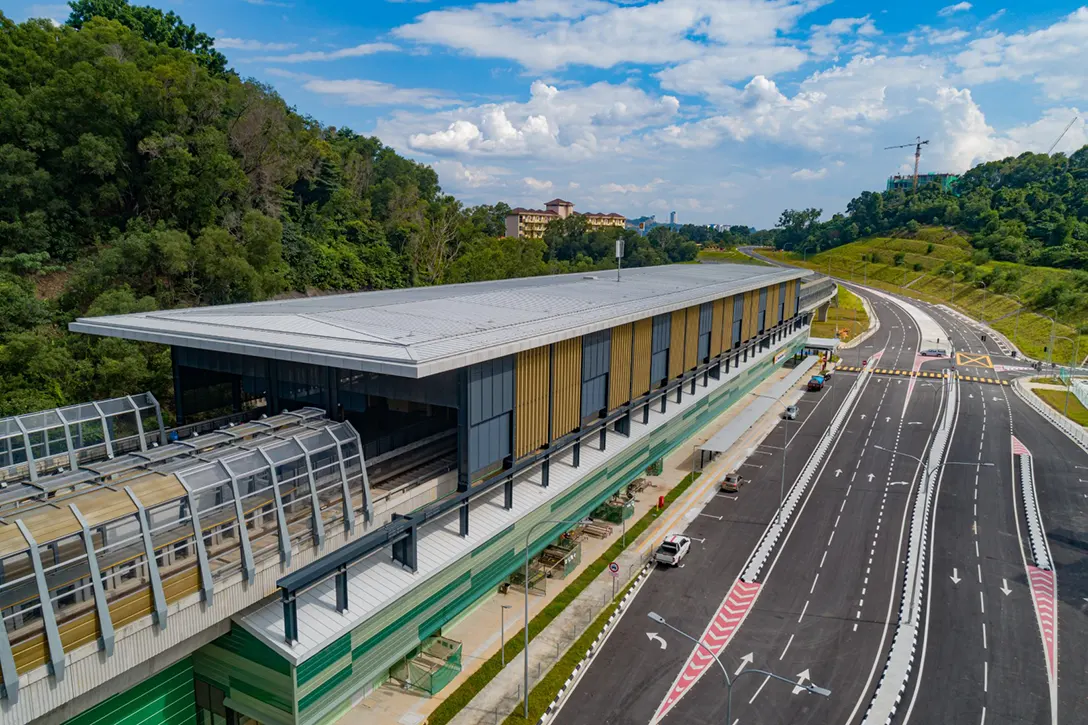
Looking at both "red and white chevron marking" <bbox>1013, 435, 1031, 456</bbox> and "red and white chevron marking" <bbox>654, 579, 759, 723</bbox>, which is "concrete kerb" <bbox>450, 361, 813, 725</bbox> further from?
"red and white chevron marking" <bbox>1013, 435, 1031, 456</bbox>

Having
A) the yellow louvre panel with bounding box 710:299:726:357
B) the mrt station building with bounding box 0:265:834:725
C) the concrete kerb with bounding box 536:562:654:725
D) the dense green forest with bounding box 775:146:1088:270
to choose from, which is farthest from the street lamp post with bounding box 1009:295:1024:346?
the concrete kerb with bounding box 536:562:654:725

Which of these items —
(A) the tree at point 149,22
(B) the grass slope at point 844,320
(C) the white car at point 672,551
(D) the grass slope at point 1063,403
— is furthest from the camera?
(B) the grass slope at point 844,320

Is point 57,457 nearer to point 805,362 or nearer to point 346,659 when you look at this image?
point 346,659

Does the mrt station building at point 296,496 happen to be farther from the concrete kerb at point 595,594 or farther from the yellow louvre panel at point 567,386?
the concrete kerb at point 595,594

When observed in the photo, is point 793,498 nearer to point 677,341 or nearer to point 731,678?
point 677,341

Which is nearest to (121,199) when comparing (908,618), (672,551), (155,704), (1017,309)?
(155,704)

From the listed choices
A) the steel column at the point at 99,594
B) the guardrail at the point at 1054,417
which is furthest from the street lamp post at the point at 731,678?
the guardrail at the point at 1054,417
